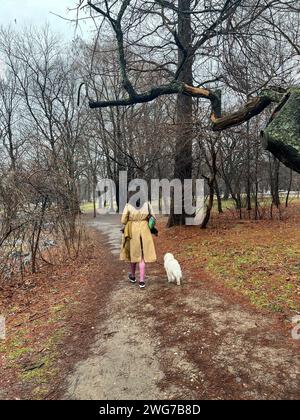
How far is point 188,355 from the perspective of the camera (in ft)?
12.5

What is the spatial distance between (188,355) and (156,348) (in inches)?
18.0

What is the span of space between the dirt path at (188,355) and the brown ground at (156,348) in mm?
10

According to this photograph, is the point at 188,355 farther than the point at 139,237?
No

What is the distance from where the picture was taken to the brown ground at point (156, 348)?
10.6 ft

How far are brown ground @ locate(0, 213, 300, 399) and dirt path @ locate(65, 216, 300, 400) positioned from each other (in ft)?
0.03

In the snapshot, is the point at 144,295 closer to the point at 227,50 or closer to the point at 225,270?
the point at 225,270

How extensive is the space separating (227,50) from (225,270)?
4.81 m

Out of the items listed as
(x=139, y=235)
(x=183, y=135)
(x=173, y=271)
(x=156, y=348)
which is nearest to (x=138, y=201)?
(x=139, y=235)

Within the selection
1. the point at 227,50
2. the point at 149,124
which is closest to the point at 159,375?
the point at 227,50

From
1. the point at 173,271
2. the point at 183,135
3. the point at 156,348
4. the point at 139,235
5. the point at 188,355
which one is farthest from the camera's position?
the point at 183,135

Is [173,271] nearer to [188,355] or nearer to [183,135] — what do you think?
[188,355]

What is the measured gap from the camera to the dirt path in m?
3.18

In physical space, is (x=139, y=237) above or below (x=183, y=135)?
below

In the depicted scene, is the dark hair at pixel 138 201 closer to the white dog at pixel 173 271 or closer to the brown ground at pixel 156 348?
the white dog at pixel 173 271
